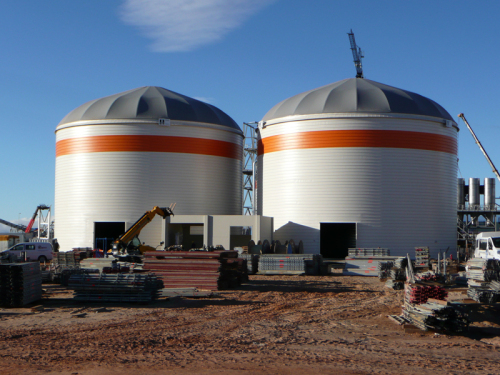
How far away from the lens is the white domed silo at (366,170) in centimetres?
3753

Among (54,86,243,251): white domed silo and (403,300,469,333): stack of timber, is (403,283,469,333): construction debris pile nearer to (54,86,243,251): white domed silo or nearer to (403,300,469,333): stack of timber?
(403,300,469,333): stack of timber

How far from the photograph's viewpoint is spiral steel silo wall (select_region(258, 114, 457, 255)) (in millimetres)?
37531

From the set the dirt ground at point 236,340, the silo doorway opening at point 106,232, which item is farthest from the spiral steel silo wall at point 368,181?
the dirt ground at point 236,340

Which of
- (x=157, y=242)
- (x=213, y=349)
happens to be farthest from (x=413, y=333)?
(x=157, y=242)

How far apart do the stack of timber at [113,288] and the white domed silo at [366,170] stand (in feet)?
69.7

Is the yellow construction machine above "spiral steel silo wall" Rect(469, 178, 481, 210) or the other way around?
the other way around

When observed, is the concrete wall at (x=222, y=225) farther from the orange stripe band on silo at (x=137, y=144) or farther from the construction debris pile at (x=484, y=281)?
the construction debris pile at (x=484, y=281)

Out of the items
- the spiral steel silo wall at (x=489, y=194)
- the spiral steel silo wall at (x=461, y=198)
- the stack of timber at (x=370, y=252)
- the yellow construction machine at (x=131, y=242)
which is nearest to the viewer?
the yellow construction machine at (x=131, y=242)

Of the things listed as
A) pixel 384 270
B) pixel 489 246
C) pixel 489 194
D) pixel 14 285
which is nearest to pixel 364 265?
pixel 384 270

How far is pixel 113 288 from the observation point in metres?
18.3

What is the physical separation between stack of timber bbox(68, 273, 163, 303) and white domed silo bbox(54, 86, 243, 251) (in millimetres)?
22289

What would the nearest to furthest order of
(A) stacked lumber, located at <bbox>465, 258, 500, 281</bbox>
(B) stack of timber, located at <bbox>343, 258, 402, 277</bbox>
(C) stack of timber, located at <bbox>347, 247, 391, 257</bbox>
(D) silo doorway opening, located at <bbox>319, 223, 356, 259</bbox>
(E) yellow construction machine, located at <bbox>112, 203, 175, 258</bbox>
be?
(A) stacked lumber, located at <bbox>465, 258, 500, 281</bbox> → (B) stack of timber, located at <bbox>343, 258, 402, 277</bbox> → (E) yellow construction machine, located at <bbox>112, 203, 175, 258</bbox> → (C) stack of timber, located at <bbox>347, 247, 391, 257</bbox> → (D) silo doorway opening, located at <bbox>319, 223, 356, 259</bbox>

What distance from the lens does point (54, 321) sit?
48.6 ft

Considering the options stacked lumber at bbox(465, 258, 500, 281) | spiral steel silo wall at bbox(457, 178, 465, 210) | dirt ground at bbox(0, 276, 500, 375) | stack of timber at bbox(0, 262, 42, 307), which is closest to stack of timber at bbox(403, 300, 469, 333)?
dirt ground at bbox(0, 276, 500, 375)
